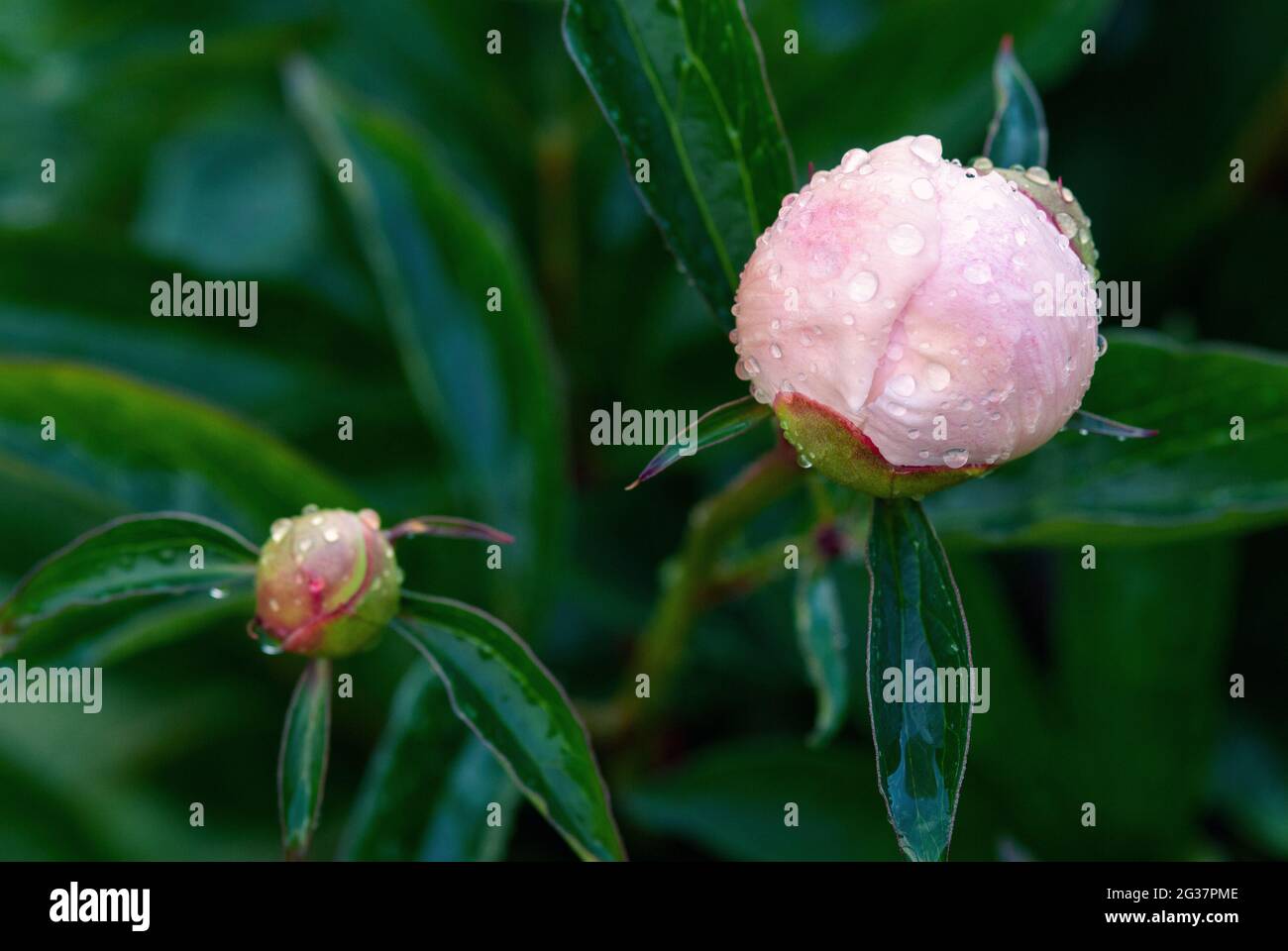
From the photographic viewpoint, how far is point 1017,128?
69cm

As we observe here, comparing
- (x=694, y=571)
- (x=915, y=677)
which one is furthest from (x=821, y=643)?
(x=915, y=677)

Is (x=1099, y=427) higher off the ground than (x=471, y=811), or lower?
higher

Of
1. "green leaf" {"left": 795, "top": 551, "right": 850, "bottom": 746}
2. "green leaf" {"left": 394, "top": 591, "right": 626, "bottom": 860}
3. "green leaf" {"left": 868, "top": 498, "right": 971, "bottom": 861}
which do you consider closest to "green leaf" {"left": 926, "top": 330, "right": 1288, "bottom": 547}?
"green leaf" {"left": 795, "top": 551, "right": 850, "bottom": 746}

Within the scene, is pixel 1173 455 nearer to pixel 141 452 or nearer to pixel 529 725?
pixel 529 725

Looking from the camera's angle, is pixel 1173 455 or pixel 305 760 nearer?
pixel 305 760

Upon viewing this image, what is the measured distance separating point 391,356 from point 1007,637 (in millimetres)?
682

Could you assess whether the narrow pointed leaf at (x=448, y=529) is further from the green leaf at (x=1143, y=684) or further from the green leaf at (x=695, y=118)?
the green leaf at (x=1143, y=684)

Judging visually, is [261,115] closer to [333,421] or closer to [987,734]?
[333,421]

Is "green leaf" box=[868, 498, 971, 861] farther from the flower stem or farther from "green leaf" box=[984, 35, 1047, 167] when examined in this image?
"green leaf" box=[984, 35, 1047, 167]

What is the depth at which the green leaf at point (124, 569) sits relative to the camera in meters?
0.64

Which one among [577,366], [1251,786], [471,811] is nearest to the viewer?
[471,811]

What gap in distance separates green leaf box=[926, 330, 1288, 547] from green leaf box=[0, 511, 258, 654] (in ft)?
1.55

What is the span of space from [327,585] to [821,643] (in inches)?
12.5

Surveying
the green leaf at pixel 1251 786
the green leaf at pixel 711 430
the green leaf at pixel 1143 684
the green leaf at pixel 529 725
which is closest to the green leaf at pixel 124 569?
the green leaf at pixel 529 725
